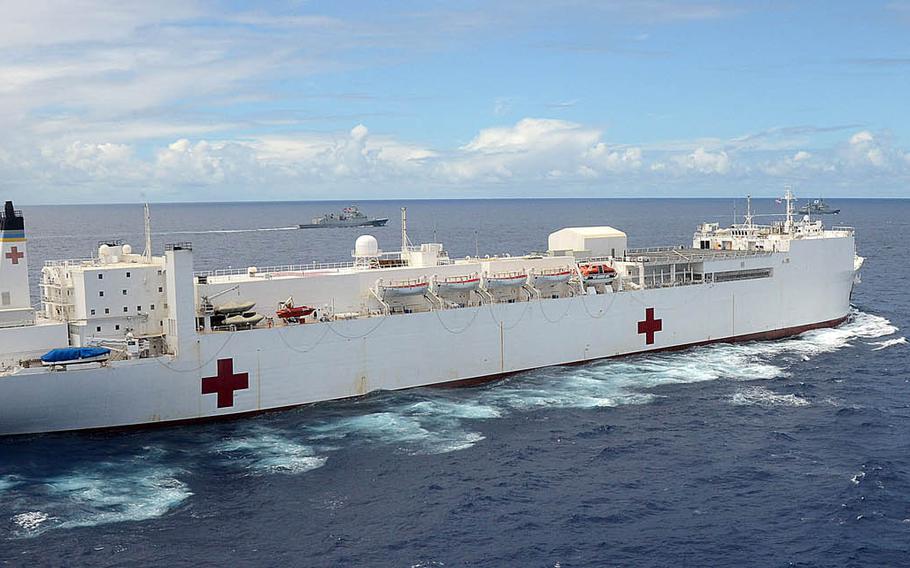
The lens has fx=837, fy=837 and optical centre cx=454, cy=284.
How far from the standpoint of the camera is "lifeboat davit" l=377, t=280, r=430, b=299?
2117cm

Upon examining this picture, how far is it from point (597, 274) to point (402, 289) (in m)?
6.57

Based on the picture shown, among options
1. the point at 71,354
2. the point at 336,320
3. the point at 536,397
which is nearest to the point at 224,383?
the point at 336,320

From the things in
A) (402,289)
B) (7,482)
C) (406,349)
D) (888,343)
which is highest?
(402,289)

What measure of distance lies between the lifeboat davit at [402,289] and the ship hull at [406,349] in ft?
2.97

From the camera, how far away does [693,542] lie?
12.5 meters

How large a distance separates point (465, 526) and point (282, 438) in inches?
217

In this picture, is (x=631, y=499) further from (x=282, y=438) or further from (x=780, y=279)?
(x=780, y=279)

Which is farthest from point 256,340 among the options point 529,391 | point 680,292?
point 680,292

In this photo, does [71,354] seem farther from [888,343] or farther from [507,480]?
[888,343]

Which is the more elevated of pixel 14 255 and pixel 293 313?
pixel 14 255

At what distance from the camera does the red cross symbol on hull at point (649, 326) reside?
24.9 m

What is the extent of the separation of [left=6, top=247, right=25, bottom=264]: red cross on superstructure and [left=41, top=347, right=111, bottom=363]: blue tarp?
8.81 feet

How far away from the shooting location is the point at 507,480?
49.1ft

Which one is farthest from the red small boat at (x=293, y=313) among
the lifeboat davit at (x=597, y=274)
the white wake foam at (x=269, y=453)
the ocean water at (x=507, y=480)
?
the lifeboat davit at (x=597, y=274)
